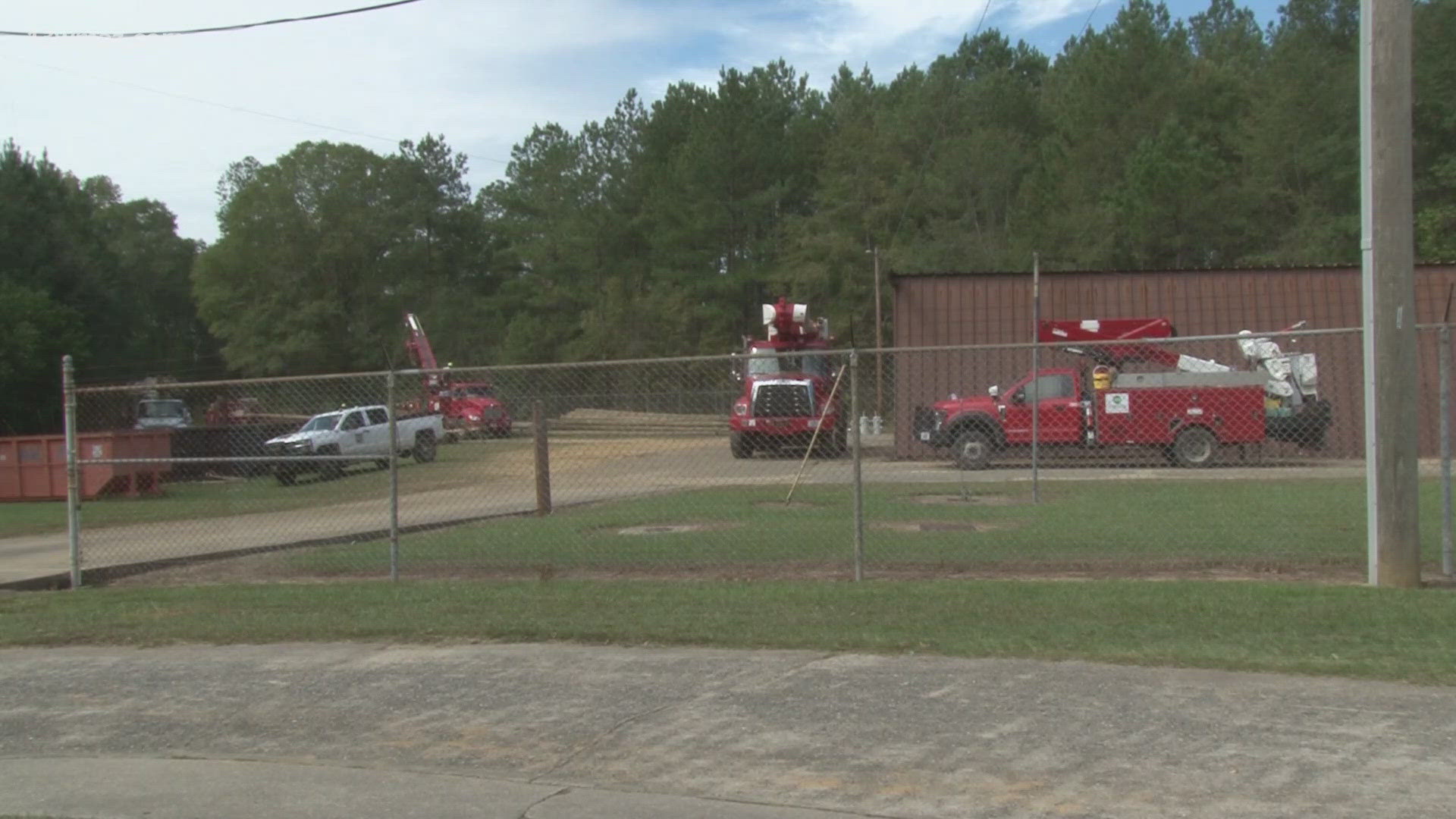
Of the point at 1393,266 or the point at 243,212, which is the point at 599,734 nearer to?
the point at 1393,266

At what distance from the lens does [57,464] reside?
985 inches

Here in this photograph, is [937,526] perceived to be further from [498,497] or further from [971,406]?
[971,406]

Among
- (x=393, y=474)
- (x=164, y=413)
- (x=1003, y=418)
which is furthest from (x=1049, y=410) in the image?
(x=164, y=413)

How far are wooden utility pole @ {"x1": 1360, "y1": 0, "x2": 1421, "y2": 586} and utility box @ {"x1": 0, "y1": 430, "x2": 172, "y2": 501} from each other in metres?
21.1

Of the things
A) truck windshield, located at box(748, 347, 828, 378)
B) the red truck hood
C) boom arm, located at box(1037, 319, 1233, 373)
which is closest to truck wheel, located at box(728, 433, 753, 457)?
→ the red truck hood

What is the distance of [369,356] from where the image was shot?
72250 mm

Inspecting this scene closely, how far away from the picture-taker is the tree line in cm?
4578

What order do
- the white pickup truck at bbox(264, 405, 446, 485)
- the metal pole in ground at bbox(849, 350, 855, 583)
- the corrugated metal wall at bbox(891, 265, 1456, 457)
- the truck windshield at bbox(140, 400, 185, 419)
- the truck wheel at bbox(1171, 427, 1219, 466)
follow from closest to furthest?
the metal pole in ground at bbox(849, 350, 855, 583) < the truck wheel at bbox(1171, 427, 1219, 466) < the white pickup truck at bbox(264, 405, 446, 485) < the corrugated metal wall at bbox(891, 265, 1456, 457) < the truck windshield at bbox(140, 400, 185, 419)

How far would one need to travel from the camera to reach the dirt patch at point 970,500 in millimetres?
15852

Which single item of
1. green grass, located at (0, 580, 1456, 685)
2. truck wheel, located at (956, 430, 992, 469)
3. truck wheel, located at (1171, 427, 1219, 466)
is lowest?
green grass, located at (0, 580, 1456, 685)

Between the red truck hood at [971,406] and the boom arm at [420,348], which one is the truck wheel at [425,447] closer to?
the red truck hood at [971,406]

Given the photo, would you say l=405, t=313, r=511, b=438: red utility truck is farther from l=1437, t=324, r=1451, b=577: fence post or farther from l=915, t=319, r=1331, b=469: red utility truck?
l=1437, t=324, r=1451, b=577: fence post

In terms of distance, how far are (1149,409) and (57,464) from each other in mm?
20380

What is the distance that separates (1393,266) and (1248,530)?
135 inches
